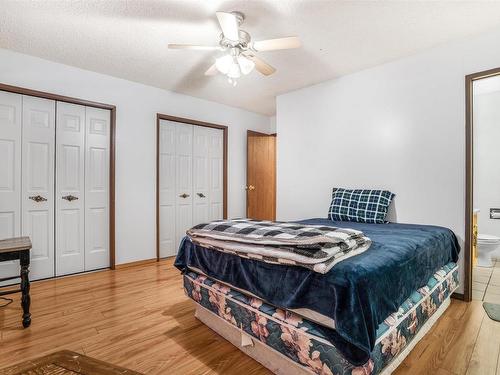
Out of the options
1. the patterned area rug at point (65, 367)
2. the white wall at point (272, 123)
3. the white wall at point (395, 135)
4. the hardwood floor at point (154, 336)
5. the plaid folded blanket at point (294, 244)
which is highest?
the white wall at point (272, 123)

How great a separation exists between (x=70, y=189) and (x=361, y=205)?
3263 mm

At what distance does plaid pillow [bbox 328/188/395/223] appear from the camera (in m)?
2.81

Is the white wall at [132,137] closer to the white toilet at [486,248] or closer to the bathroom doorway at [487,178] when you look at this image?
the bathroom doorway at [487,178]

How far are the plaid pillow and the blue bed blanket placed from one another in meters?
0.74

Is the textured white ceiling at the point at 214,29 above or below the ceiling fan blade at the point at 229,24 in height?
above

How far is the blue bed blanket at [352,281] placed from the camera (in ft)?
3.82

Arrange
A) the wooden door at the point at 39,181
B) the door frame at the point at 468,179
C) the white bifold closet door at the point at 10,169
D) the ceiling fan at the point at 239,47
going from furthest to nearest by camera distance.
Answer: the wooden door at the point at 39,181, the white bifold closet door at the point at 10,169, the door frame at the point at 468,179, the ceiling fan at the point at 239,47

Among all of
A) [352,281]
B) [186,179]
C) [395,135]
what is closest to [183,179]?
[186,179]

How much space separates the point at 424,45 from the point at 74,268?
4406 mm

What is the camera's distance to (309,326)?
133 cm

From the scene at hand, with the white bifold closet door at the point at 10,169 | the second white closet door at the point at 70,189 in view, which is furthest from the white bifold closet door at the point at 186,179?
the white bifold closet door at the point at 10,169

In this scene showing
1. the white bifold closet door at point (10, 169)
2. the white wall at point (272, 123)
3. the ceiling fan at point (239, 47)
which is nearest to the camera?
the ceiling fan at point (239, 47)

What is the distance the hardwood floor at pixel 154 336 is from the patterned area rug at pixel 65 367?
2.57ft

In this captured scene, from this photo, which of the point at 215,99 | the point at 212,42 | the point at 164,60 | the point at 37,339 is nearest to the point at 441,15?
the point at 212,42
